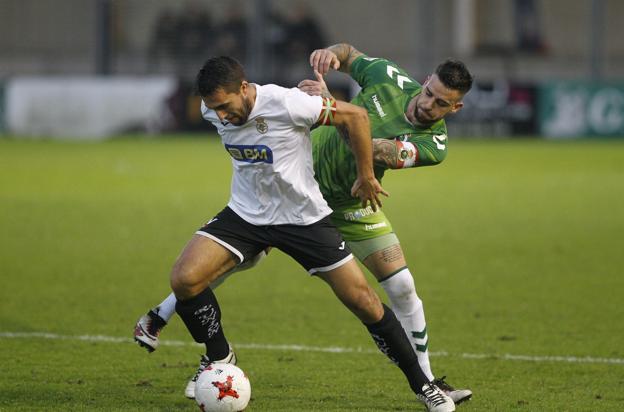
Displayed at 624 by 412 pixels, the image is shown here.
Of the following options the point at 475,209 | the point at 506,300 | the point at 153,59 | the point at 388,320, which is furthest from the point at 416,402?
the point at 153,59

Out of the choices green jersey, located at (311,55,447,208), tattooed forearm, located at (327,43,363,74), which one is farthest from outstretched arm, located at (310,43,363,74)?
green jersey, located at (311,55,447,208)

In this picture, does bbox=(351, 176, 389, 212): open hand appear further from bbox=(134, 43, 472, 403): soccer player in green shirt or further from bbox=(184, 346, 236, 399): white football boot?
bbox=(184, 346, 236, 399): white football boot

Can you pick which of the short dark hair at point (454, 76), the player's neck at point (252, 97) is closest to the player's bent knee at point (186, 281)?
the player's neck at point (252, 97)

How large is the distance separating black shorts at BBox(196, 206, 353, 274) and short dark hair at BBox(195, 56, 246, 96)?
759 mm

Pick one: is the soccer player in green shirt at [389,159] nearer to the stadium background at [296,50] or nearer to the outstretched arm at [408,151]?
the outstretched arm at [408,151]

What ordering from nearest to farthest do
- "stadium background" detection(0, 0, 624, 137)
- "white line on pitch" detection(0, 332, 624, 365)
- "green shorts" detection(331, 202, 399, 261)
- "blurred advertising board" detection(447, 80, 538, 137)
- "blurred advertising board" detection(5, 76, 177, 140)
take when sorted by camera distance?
"green shorts" detection(331, 202, 399, 261) < "white line on pitch" detection(0, 332, 624, 365) < "blurred advertising board" detection(5, 76, 177, 140) < "stadium background" detection(0, 0, 624, 137) < "blurred advertising board" detection(447, 80, 538, 137)

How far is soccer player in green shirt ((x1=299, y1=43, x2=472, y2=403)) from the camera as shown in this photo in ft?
21.4

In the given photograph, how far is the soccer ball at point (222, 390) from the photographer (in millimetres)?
5816

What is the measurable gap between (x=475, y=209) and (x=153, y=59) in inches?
702

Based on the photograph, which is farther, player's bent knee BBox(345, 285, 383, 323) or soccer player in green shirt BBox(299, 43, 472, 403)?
soccer player in green shirt BBox(299, 43, 472, 403)

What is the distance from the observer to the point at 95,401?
625cm

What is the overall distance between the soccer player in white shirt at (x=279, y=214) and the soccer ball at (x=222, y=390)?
358 mm

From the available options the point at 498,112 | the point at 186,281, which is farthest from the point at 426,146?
the point at 498,112

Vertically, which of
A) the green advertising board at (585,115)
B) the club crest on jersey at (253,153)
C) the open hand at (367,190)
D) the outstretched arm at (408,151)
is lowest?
the green advertising board at (585,115)
